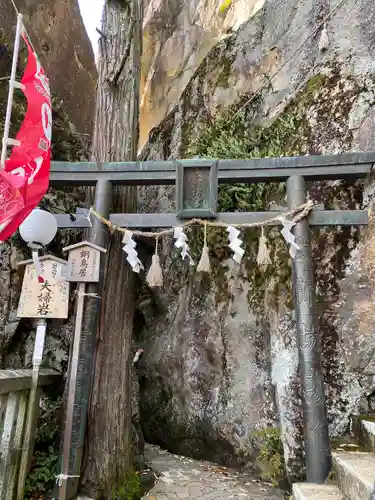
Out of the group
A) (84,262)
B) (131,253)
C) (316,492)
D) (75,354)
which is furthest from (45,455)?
(316,492)

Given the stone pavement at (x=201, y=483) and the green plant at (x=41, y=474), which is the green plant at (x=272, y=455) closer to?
the stone pavement at (x=201, y=483)

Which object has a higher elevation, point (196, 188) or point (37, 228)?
point (196, 188)

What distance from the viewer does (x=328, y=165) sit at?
13.4 ft

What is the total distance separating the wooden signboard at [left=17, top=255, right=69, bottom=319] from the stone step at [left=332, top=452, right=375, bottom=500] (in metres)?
2.92

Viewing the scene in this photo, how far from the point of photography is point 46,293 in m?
4.16

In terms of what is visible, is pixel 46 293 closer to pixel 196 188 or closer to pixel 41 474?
pixel 41 474

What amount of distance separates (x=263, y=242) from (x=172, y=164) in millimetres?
1395

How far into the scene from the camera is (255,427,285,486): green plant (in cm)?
412

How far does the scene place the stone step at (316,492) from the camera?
111 inches

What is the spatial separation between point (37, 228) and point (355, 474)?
10.9 ft

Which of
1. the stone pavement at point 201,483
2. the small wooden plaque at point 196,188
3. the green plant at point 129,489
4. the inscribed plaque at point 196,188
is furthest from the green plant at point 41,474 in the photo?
the inscribed plaque at point 196,188

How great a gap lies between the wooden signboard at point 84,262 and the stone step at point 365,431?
2890 mm

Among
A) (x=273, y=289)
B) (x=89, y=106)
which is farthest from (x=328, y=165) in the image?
(x=89, y=106)

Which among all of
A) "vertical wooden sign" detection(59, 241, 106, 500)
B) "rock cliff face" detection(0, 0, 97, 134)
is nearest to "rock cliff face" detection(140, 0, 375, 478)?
"vertical wooden sign" detection(59, 241, 106, 500)
